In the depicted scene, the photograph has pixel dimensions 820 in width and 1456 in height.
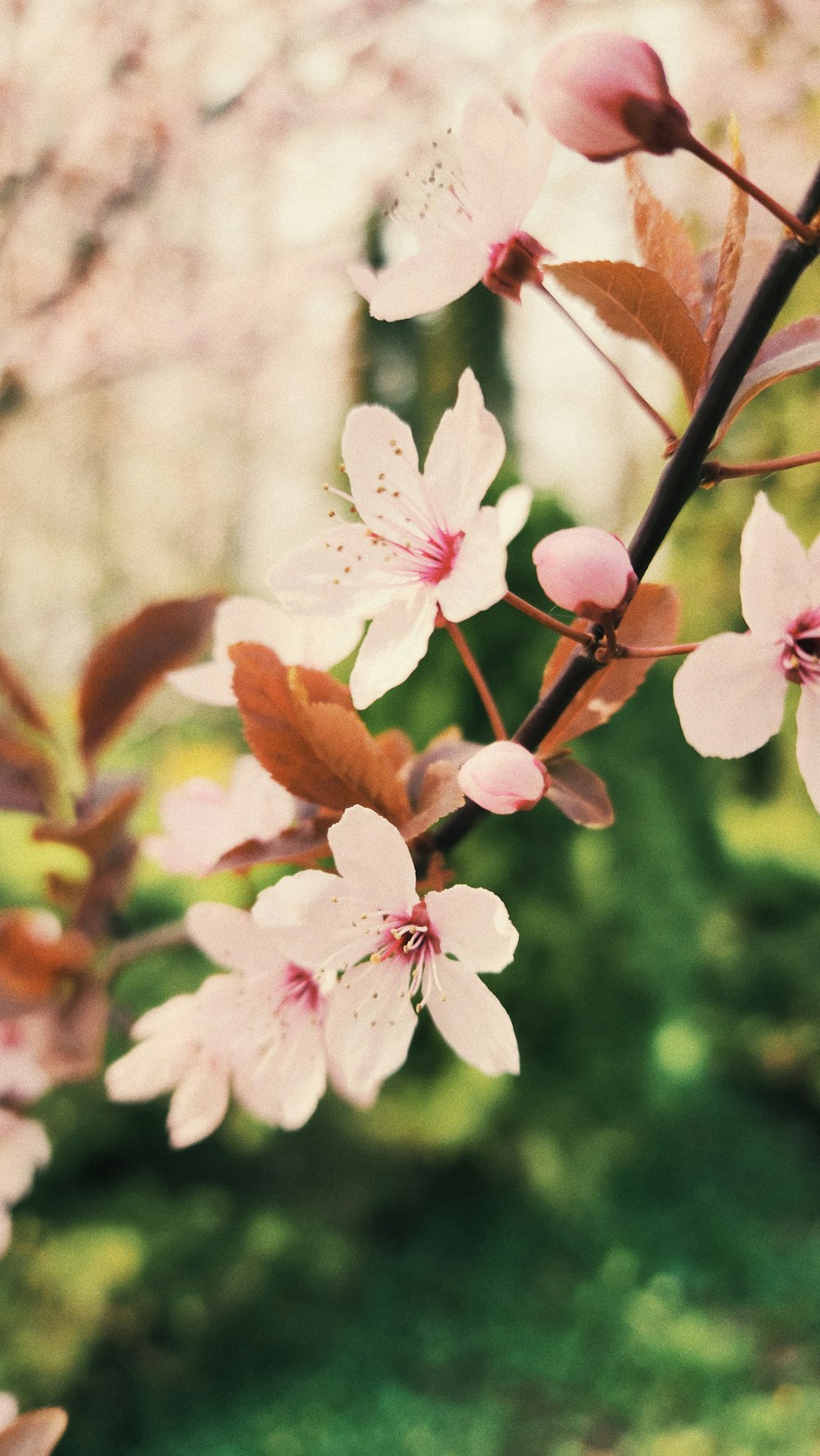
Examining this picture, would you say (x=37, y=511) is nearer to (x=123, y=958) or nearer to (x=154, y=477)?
(x=154, y=477)

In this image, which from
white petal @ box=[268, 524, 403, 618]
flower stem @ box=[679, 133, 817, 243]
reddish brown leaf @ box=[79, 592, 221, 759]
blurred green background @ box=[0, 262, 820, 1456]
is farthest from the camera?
blurred green background @ box=[0, 262, 820, 1456]

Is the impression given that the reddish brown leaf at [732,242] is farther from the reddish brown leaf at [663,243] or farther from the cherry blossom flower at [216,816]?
the cherry blossom flower at [216,816]

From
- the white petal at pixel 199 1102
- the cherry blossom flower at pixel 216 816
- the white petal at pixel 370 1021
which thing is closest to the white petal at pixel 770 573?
the white petal at pixel 370 1021

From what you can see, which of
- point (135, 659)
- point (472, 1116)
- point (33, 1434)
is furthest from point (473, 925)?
point (472, 1116)

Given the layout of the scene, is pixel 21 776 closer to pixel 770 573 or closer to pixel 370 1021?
pixel 370 1021

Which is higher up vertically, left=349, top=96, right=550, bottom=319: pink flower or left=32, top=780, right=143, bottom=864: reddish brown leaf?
left=349, top=96, right=550, bottom=319: pink flower

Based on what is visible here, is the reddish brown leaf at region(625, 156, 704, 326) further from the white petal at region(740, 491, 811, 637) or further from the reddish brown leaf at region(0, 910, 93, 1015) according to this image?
the reddish brown leaf at region(0, 910, 93, 1015)

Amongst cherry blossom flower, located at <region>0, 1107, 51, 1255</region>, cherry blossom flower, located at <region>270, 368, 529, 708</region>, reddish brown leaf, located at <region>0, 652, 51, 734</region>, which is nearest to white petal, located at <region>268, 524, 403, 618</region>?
cherry blossom flower, located at <region>270, 368, 529, 708</region>

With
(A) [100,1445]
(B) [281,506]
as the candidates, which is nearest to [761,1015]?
(A) [100,1445]
